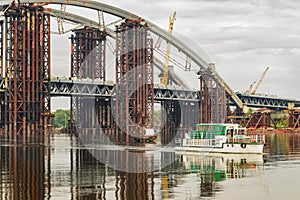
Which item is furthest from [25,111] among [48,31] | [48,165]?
A: [48,165]

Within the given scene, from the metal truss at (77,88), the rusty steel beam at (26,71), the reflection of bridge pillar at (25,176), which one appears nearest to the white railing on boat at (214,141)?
the reflection of bridge pillar at (25,176)

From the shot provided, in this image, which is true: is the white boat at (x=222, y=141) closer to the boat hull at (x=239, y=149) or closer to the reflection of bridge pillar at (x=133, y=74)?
the boat hull at (x=239, y=149)

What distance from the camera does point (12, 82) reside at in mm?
165250

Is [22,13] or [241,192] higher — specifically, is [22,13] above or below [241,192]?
above

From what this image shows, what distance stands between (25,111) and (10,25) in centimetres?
2395

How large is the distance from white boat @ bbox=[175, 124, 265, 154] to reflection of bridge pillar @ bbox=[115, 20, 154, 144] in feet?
269

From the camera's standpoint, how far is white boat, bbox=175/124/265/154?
8500 centimetres

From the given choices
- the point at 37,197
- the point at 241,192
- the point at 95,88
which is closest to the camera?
the point at 37,197

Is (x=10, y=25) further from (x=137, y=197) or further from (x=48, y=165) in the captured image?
(x=137, y=197)

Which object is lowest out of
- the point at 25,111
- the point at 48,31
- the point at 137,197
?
the point at 137,197

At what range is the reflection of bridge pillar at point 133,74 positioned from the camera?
577ft

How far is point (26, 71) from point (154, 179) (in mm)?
117318

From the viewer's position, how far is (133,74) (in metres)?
177

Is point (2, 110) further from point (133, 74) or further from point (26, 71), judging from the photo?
point (133, 74)
